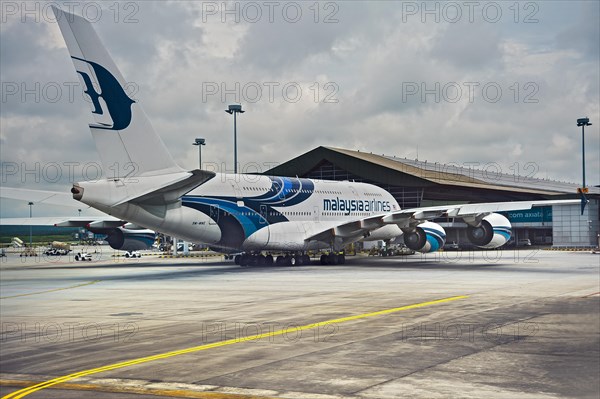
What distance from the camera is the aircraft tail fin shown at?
28125 mm

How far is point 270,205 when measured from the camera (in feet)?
136

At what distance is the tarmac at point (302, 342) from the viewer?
32.0 feet

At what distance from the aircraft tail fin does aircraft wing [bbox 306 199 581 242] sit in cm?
1568

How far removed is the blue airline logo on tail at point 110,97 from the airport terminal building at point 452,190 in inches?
2016

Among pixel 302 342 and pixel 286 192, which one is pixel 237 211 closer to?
pixel 286 192

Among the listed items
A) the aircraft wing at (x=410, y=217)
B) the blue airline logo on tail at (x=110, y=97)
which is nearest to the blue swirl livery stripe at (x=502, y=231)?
the aircraft wing at (x=410, y=217)

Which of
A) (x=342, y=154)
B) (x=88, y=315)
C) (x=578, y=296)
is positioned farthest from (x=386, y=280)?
(x=342, y=154)

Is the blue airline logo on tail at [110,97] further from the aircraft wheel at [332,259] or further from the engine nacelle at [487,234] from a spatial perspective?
the engine nacelle at [487,234]

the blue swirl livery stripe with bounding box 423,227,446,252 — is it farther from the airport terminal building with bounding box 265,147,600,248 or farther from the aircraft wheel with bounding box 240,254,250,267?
the airport terminal building with bounding box 265,147,600,248

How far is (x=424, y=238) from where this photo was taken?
4525 cm

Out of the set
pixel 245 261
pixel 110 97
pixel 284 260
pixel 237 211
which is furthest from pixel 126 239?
pixel 110 97

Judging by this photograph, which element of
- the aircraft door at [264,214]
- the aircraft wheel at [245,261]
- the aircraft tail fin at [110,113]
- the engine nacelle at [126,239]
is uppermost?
the aircraft tail fin at [110,113]

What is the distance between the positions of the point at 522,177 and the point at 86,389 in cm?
11165

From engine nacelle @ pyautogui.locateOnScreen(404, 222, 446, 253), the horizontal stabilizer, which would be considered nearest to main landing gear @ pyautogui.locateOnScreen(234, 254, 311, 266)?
engine nacelle @ pyautogui.locateOnScreen(404, 222, 446, 253)
